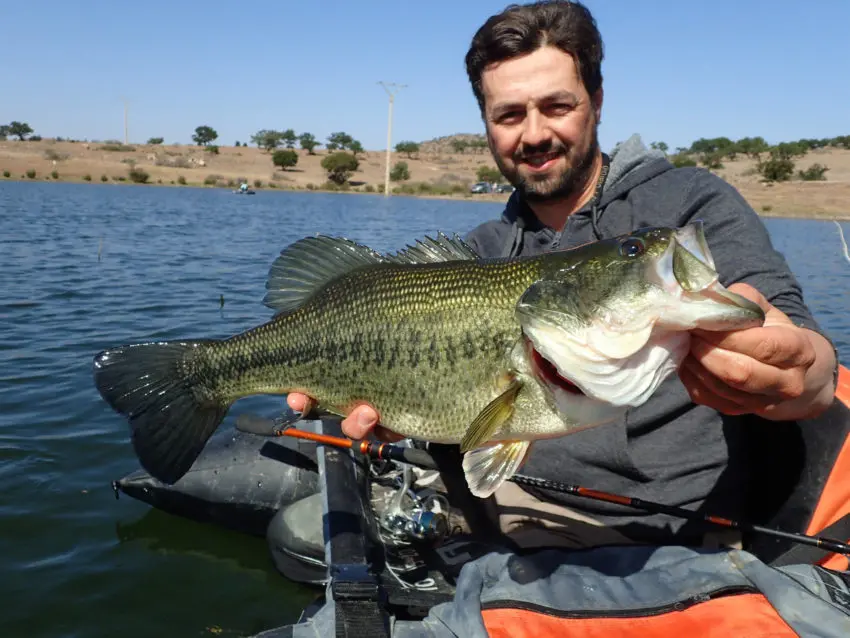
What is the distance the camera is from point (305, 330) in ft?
9.64

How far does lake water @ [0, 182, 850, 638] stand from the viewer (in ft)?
14.9

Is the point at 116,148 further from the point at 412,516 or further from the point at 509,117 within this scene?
the point at 509,117

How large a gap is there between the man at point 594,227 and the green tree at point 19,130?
322 feet

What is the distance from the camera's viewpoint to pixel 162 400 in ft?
10.3

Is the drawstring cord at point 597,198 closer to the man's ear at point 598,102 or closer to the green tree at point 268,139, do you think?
the man's ear at point 598,102

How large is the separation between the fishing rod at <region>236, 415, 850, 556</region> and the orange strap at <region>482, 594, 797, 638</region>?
506 millimetres

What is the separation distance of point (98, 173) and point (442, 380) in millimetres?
62383

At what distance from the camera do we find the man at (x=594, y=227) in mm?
3004

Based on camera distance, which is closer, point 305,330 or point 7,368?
point 305,330

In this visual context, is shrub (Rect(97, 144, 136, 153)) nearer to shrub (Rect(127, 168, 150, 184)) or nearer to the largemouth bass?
shrub (Rect(127, 168, 150, 184))

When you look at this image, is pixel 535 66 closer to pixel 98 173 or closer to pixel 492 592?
pixel 492 592

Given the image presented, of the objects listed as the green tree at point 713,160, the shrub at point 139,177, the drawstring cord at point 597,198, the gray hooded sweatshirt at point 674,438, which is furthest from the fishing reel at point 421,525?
the green tree at point 713,160

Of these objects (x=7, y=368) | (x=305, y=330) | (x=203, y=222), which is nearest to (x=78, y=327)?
(x=7, y=368)

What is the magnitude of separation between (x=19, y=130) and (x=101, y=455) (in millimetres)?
95953
